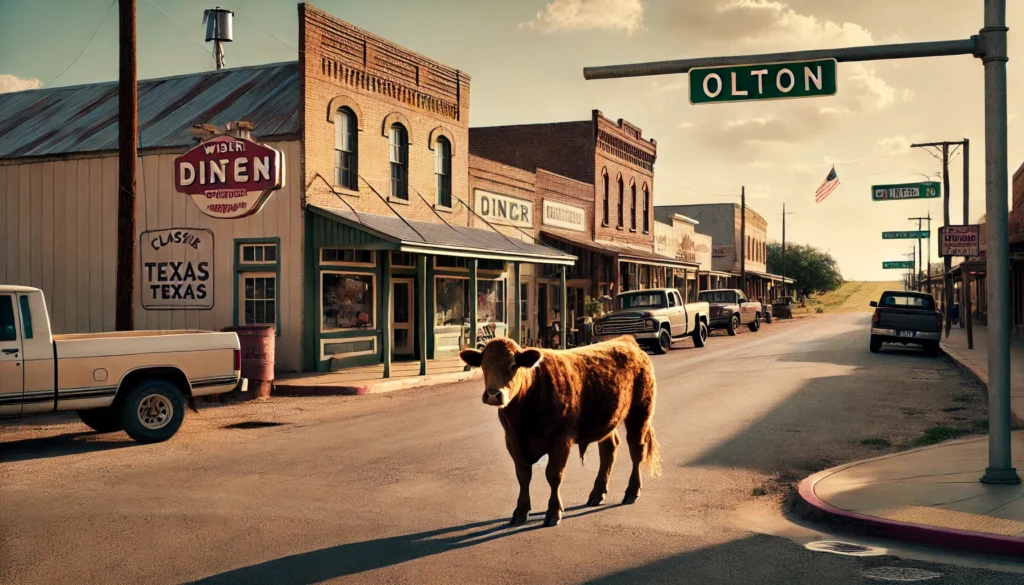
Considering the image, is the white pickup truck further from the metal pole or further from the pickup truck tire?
the metal pole

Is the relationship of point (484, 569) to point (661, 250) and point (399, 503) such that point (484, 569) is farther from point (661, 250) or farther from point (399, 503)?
point (661, 250)

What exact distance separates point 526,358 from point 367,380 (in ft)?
42.0

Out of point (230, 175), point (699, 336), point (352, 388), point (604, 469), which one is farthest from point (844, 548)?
point (699, 336)

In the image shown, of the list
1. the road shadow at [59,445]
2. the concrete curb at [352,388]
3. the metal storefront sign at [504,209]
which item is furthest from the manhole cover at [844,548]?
the metal storefront sign at [504,209]

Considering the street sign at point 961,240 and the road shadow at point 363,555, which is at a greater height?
the street sign at point 961,240

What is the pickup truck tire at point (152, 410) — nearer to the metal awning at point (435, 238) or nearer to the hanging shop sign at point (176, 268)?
the metal awning at point (435, 238)

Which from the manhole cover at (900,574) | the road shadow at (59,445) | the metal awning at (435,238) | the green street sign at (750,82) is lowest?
the road shadow at (59,445)

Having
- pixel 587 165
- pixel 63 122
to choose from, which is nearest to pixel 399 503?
pixel 63 122

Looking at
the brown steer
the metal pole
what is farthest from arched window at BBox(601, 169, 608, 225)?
the brown steer

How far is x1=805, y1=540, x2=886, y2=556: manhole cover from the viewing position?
262 inches

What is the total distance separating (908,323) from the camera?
27000mm

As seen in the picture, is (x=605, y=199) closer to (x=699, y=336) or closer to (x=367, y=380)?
(x=699, y=336)

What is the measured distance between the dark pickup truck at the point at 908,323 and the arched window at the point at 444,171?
12.8 meters

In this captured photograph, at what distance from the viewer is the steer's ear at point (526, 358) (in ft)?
22.5
